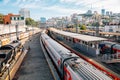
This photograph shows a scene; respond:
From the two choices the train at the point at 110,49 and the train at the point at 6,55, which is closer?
the train at the point at 6,55

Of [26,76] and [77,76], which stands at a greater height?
[77,76]

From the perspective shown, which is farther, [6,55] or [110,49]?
[110,49]

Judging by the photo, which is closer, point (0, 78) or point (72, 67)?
point (72, 67)

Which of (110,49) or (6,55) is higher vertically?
(6,55)

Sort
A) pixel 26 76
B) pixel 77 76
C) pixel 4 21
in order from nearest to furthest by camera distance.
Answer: pixel 77 76, pixel 26 76, pixel 4 21

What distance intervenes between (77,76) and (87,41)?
45.5 feet

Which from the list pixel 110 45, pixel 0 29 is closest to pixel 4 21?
pixel 0 29

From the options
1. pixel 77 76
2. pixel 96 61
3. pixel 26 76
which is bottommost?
pixel 26 76

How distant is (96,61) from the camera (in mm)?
20844

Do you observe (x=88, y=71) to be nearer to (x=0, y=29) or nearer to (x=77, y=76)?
(x=77, y=76)

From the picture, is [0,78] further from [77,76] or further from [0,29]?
[0,29]

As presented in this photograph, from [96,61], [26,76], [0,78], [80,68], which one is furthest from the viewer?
[96,61]

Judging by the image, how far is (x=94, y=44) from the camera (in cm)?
2348

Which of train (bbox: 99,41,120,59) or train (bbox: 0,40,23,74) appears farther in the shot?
train (bbox: 99,41,120,59)
